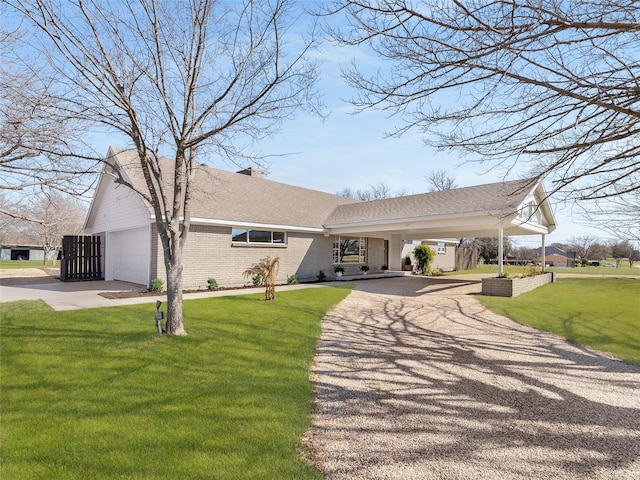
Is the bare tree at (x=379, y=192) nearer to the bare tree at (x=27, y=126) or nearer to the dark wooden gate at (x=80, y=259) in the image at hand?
the dark wooden gate at (x=80, y=259)

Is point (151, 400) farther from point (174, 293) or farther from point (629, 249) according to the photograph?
point (629, 249)

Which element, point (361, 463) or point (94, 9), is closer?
point (361, 463)

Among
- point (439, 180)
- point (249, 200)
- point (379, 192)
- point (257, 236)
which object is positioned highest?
point (379, 192)

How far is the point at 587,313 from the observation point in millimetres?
10039

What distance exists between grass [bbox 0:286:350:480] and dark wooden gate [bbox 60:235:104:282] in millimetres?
10152

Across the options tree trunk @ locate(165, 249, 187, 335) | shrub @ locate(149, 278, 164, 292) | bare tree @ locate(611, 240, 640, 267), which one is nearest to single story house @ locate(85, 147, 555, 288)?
shrub @ locate(149, 278, 164, 292)

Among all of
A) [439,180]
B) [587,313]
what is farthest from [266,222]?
[439,180]

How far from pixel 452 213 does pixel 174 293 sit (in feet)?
37.7

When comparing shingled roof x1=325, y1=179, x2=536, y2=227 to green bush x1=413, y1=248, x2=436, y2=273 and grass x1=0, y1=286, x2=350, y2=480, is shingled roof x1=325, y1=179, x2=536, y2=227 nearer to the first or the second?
green bush x1=413, y1=248, x2=436, y2=273

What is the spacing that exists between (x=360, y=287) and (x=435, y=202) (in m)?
5.39

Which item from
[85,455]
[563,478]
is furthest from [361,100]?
[85,455]

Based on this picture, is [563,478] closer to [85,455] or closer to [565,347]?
[85,455]

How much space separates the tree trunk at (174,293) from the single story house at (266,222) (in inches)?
202

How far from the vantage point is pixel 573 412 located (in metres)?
4.02
